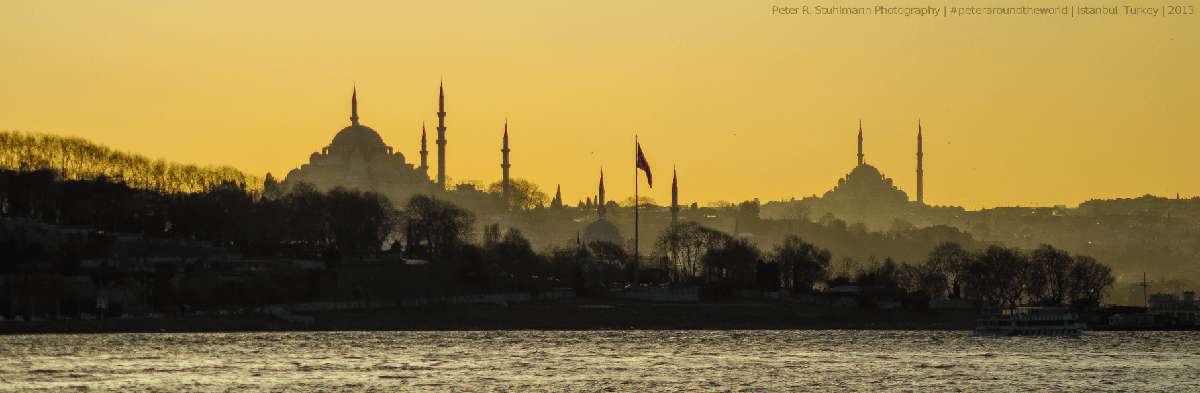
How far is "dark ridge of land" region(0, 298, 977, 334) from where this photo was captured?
327 feet

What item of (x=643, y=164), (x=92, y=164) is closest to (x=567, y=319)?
(x=643, y=164)

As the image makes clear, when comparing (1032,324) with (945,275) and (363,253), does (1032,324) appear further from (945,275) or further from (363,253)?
(363,253)

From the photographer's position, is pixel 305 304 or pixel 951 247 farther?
pixel 951 247

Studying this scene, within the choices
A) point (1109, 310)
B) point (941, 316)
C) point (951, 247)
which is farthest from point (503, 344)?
→ point (951, 247)

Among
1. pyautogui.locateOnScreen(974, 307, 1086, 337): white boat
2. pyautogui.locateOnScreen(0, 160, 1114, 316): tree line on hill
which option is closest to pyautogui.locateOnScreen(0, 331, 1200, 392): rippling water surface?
pyautogui.locateOnScreen(974, 307, 1086, 337): white boat

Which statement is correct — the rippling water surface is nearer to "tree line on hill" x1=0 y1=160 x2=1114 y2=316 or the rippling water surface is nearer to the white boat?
the white boat

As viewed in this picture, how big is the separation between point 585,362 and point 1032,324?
40.9 meters

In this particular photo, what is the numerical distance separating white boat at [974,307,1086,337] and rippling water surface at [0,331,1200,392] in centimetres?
535

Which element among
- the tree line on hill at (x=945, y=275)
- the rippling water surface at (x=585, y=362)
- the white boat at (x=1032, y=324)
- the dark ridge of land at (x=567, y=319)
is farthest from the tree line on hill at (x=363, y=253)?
the rippling water surface at (x=585, y=362)

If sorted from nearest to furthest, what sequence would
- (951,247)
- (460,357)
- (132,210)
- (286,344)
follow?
(460,357) < (286,344) < (132,210) < (951,247)

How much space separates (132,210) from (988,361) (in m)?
75.2

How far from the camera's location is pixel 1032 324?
109688 millimetres

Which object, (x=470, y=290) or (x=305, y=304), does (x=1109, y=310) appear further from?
(x=305, y=304)

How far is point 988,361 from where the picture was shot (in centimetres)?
8350
